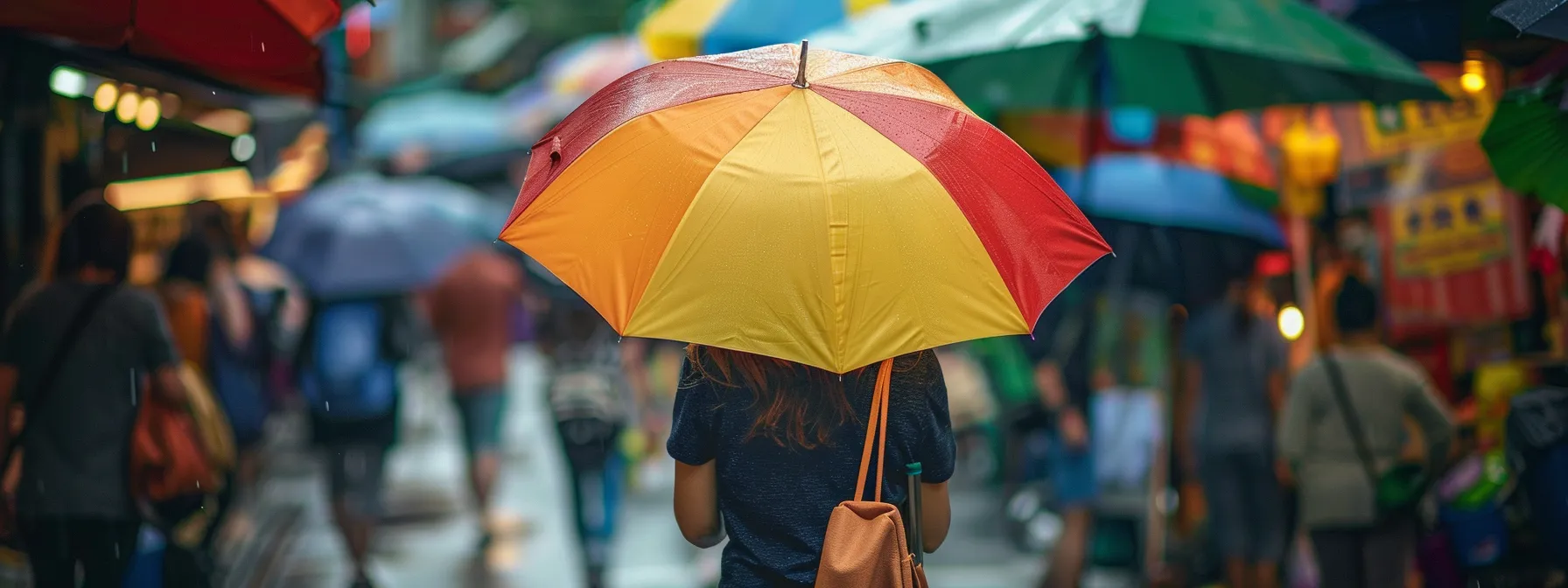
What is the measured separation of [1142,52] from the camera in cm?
636

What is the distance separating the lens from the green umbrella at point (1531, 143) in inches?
220

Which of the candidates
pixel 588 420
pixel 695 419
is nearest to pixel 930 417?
pixel 695 419

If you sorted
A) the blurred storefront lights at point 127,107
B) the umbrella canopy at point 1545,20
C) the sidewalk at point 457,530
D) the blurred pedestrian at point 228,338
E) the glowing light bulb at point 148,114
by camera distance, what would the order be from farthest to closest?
the sidewalk at point 457,530
the blurred pedestrian at point 228,338
the glowing light bulb at point 148,114
the blurred storefront lights at point 127,107
the umbrella canopy at point 1545,20

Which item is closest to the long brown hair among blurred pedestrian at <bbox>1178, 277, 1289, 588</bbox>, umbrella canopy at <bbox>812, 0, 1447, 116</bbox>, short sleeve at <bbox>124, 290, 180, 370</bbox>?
umbrella canopy at <bbox>812, 0, 1447, 116</bbox>

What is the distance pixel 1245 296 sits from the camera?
8258mm

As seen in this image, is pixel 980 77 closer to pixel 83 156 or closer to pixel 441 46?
pixel 83 156

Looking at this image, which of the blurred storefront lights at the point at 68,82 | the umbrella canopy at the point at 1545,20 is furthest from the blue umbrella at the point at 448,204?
the umbrella canopy at the point at 1545,20

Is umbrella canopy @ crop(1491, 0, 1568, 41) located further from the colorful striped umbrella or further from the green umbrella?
the colorful striped umbrella

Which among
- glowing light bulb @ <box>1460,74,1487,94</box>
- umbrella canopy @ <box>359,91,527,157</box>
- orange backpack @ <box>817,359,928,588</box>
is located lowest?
orange backpack @ <box>817,359,928,588</box>

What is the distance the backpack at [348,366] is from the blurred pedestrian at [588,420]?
1.19 m

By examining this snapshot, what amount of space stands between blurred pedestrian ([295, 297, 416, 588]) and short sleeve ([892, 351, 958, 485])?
5.90m

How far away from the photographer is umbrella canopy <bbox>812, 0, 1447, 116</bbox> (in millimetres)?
5820

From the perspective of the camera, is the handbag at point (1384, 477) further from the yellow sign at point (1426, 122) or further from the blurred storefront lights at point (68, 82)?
the blurred storefront lights at point (68, 82)

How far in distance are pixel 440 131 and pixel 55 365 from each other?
1367 centimetres
